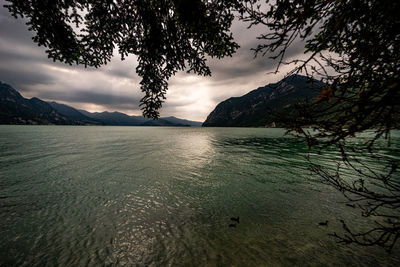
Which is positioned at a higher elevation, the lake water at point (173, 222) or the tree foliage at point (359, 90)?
the tree foliage at point (359, 90)

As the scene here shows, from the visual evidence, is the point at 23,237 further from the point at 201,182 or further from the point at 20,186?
the point at 201,182

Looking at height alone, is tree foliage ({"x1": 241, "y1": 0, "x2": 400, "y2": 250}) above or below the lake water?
above

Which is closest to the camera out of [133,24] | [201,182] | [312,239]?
[312,239]

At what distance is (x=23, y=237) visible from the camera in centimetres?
606

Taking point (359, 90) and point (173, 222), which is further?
point (173, 222)

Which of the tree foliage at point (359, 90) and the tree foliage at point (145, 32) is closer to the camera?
the tree foliage at point (359, 90)

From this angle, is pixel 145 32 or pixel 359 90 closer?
pixel 359 90

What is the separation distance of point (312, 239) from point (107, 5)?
1174cm

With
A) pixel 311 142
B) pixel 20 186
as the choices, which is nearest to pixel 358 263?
pixel 311 142

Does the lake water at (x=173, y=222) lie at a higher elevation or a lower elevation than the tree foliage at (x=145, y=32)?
lower

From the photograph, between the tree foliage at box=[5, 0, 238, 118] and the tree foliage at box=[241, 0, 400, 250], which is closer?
the tree foliage at box=[241, 0, 400, 250]

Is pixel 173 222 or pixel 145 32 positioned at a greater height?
pixel 145 32

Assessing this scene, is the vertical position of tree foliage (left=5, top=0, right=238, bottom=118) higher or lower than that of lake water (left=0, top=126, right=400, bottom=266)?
higher

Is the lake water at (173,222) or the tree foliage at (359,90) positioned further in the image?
the lake water at (173,222)
